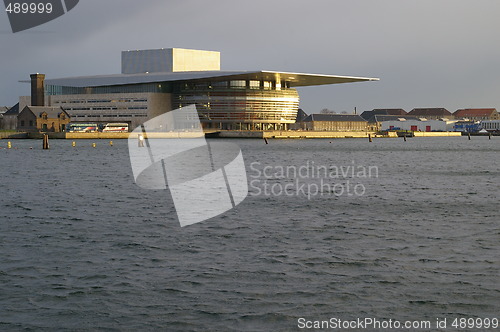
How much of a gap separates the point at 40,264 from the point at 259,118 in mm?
129924

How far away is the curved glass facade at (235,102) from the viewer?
14012 centimetres

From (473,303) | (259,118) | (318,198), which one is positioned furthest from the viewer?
(259,118)

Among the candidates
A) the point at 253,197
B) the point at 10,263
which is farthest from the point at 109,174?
the point at 10,263

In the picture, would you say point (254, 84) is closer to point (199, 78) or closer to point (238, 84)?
point (238, 84)

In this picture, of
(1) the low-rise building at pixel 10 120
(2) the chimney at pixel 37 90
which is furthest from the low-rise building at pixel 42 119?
(1) the low-rise building at pixel 10 120

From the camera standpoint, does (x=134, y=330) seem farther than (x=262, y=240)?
No

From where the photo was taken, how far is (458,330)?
958 cm

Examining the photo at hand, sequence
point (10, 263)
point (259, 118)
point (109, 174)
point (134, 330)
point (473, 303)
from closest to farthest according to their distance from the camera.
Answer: point (134, 330) → point (473, 303) → point (10, 263) → point (109, 174) → point (259, 118)

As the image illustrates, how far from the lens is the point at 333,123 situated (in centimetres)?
17925

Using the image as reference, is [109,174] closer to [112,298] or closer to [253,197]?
[253,197]

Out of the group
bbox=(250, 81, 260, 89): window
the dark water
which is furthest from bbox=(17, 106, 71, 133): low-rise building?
the dark water

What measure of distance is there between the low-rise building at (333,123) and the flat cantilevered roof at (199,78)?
92.4 ft

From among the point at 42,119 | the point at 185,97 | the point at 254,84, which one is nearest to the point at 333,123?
the point at 254,84

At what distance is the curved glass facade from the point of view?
460ft
